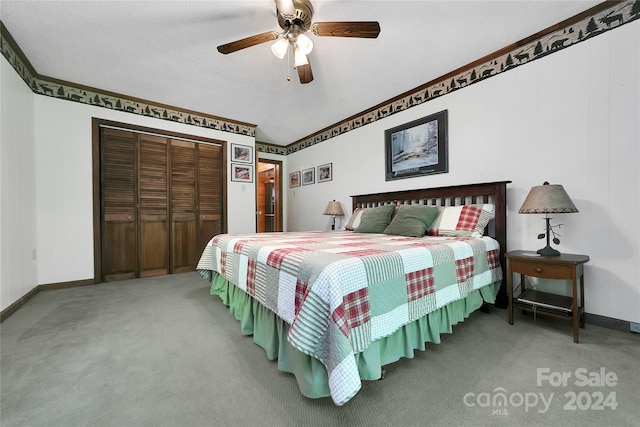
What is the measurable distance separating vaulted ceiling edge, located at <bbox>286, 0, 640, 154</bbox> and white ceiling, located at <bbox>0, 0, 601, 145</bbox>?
104mm

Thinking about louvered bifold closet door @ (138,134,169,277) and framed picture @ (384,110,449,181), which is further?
louvered bifold closet door @ (138,134,169,277)

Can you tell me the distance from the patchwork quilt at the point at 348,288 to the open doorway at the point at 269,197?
389 cm

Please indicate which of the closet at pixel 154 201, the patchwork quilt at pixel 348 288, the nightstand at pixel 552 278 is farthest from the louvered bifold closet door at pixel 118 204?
the nightstand at pixel 552 278

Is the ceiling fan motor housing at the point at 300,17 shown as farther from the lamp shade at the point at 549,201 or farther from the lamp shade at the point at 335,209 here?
the lamp shade at the point at 335,209

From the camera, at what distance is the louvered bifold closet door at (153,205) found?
144 inches

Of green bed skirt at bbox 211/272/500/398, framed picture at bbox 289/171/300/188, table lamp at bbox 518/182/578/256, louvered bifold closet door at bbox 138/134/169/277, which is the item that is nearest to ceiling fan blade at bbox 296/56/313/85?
green bed skirt at bbox 211/272/500/398

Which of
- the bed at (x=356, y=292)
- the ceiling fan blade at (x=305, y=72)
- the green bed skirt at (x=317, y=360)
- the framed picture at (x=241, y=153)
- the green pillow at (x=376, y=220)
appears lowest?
the green bed skirt at (x=317, y=360)

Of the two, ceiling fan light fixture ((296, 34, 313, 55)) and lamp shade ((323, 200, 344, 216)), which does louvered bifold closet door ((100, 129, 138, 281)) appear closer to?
lamp shade ((323, 200, 344, 216))

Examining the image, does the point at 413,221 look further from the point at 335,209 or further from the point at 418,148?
the point at 335,209

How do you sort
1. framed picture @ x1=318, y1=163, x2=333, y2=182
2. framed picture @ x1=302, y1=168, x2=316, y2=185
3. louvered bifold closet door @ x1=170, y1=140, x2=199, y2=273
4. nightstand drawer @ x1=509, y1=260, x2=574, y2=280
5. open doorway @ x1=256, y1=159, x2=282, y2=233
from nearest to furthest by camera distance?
nightstand drawer @ x1=509, y1=260, x2=574, y2=280 → louvered bifold closet door @ x1=170, y1=140, x2=199, y2=273 → framed picture @ x1=318, y1=163, x2=333, y2=182 → framed picture @ x1=302, y1=168, x2=316, y2=185 → open doorway @ x1=256, y1=159, x2=282, y2=233

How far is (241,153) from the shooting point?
14.8 feet

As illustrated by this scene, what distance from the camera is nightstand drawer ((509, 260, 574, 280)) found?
5.65 feet

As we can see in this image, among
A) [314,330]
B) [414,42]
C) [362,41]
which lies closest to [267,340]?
[314,330]

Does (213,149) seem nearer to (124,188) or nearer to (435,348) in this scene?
(124,188)
